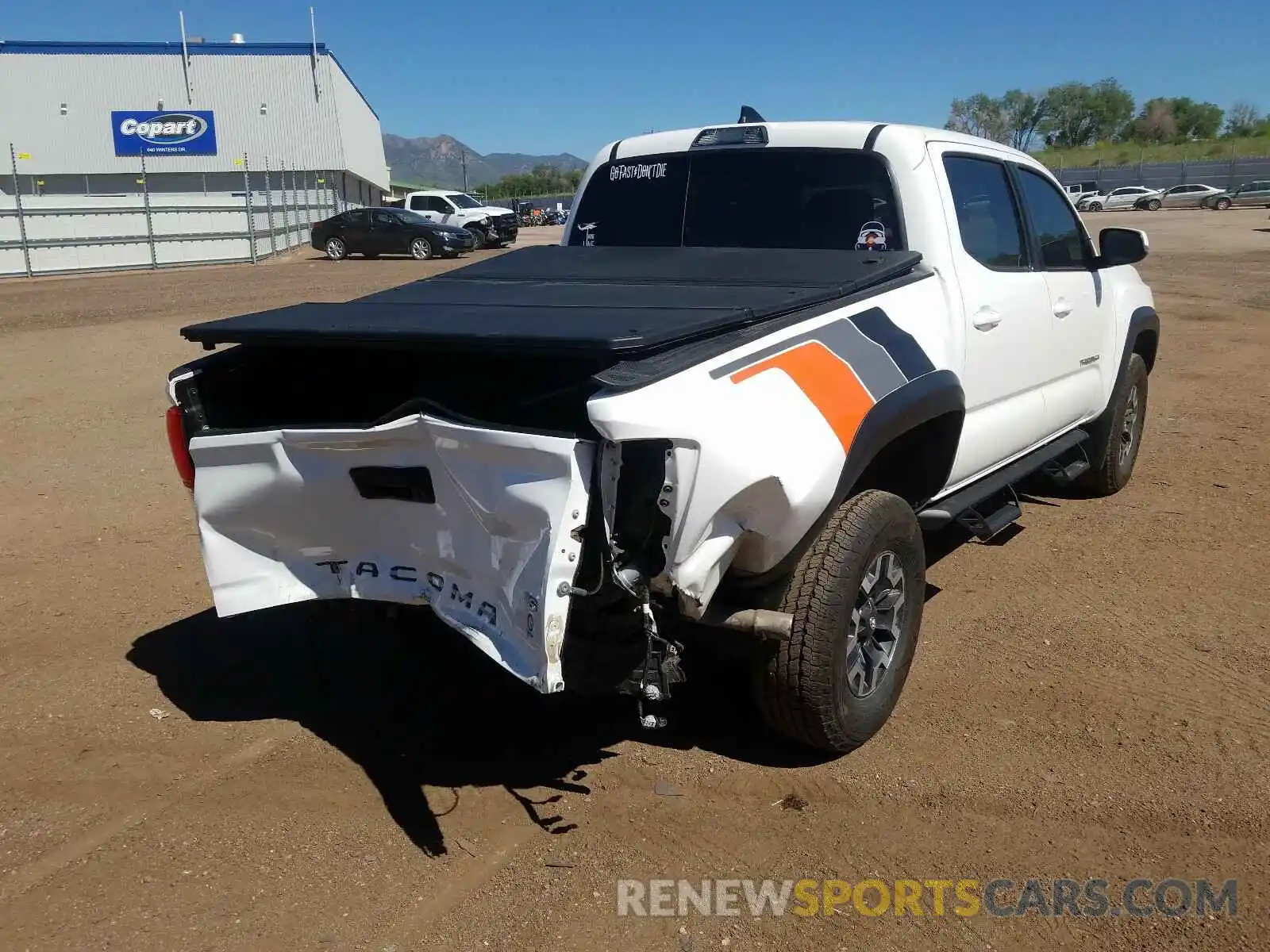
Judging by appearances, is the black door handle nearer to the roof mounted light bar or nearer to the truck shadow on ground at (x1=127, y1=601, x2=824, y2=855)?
the truck shadow on ground at (x1=127, y1=601, x2=824, y2=855)

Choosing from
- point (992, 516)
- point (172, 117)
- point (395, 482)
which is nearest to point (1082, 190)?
point (172, 117)

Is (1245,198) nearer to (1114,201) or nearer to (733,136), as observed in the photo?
(1114,201)

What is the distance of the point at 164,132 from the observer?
44.6 meters

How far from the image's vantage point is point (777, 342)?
125 inches

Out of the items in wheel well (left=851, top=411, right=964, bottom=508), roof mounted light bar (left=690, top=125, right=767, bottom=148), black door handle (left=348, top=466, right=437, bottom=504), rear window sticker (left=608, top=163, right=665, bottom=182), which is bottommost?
wheel well (left=851, top=411, right=964, bottom=508)

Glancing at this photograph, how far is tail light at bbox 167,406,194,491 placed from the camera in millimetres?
3498

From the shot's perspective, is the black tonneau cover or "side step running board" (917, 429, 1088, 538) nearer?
the black tonneau cover

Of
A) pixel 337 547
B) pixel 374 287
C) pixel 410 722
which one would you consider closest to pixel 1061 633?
pixel 410 722

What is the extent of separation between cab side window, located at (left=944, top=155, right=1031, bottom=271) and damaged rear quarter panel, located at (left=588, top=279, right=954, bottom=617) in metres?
1.36

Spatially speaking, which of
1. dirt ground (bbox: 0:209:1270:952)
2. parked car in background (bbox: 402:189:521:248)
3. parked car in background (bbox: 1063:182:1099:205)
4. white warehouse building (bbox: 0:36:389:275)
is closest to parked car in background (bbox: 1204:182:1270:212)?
parked car in background (bbox: 1063:182:1099:205)

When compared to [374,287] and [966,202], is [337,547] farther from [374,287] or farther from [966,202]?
[374,287]

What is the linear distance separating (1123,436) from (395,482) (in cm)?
496

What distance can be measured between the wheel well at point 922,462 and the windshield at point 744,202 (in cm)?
77

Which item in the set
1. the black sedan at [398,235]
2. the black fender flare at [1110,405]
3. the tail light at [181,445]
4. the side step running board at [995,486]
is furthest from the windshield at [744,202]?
the black sedan at [398,235]
